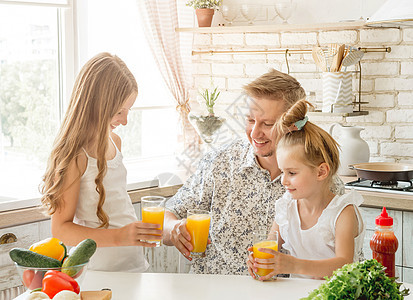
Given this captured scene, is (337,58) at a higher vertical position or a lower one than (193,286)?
higher

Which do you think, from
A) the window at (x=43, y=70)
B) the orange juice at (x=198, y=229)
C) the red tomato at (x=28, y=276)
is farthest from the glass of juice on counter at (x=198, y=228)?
the window at (x=43, y=70)

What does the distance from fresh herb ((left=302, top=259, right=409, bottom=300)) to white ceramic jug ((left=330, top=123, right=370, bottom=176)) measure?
2.22 m

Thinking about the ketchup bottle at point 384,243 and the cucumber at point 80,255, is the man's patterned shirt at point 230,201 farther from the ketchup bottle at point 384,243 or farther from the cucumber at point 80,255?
the cucumber at point 80,255

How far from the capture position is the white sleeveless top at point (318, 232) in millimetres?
2041

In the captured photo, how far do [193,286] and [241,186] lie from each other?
2.41 ft

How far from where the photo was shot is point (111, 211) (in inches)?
89.7

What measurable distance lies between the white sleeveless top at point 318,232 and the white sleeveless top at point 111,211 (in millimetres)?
580

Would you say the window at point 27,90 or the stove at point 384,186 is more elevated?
the window at point 27,90

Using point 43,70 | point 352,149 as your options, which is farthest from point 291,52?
point 43,70

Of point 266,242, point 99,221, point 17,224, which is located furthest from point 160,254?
point 266,242

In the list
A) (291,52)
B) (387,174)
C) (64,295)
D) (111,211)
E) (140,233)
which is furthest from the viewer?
(291,52)

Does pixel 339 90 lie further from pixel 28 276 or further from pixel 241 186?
pixel 28 276

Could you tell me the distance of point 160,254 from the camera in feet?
11.2

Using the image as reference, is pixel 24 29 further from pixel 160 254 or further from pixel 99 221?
pixel 99 221
